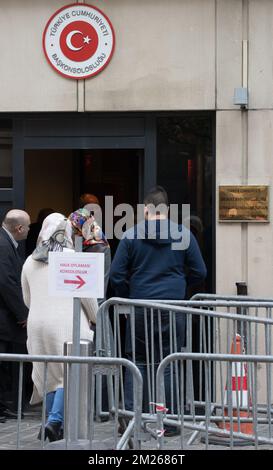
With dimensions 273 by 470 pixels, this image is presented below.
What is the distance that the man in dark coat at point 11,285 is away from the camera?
9.80 metres

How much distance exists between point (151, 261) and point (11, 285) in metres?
1.41

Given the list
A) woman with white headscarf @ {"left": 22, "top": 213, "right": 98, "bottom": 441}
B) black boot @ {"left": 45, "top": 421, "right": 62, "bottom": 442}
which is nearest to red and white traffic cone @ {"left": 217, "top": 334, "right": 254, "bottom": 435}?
black boot @ {"left": 45, "top": 421, "right": 62, "bottom": 442}

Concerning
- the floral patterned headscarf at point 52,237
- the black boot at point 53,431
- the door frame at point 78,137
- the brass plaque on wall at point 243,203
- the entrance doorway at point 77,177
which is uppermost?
the door frame at point 78,137

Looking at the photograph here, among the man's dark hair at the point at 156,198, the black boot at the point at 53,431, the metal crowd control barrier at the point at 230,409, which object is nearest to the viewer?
the metal crowd control barrier at the point at 230,409

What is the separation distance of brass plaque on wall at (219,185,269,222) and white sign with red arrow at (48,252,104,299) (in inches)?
126

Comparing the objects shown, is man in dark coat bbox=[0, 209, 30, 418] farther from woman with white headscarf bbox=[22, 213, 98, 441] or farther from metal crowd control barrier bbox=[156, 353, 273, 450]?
metal crowd control barrier bbox=[156, 353, 273, 450]

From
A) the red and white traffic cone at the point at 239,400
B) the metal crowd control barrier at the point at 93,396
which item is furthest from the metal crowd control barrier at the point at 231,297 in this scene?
the metal crowd control barrier at the point at 93,396

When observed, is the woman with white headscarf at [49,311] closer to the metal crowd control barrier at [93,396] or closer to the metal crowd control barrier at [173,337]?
the metal crowd control barrier at [173,337]

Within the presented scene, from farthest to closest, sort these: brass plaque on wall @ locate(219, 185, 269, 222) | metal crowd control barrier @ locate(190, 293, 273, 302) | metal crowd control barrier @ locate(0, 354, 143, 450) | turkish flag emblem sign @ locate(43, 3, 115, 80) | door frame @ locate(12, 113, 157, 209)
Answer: door frame @ locate(12, 113, 157, 209)
turkish flag emblem sign @ locate(43, 3, 115, 80)
brass plaque on wall @ locate(219, 185, 269, 222)
metal crowd control barrier @ locate(190, 293, 273, 302)
metal crowd control barrier @ locate(0, 354, 143, 450)

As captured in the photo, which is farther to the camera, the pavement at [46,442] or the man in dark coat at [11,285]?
the man in dark coat at [11,285]

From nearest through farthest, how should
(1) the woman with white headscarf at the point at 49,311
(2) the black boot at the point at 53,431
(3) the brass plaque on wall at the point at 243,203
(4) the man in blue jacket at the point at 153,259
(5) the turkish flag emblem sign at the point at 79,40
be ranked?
(2) the black boot at the point at 53,431 < (1) the woman with white headscarf at the point at 49,311 < (4) the man in blue jacket at the point at 153,259 < (3) the brass plaque on wall at the point at 243,203 < (5) the turkish flag emblem sign at the point at 79,40

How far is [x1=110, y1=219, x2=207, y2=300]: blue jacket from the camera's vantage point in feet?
30.2

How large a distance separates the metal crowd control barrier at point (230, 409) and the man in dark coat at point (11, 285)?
2.37 metres

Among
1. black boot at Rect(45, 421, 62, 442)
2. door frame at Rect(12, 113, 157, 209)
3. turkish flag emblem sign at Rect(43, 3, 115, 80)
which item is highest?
turkish flag emblem sign at Rect(43, 3, 115, 80)
